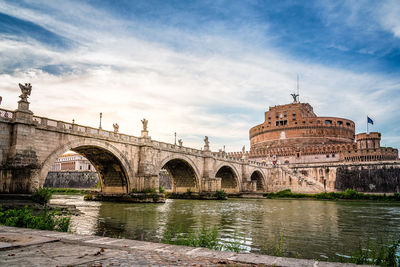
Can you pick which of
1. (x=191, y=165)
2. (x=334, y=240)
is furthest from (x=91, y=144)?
(x=334, y=240)

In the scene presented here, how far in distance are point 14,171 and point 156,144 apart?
699 inches

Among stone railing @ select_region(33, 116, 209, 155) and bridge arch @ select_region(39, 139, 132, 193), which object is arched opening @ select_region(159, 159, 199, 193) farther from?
bridge arch @ select_region(39, 139, 132, 193)

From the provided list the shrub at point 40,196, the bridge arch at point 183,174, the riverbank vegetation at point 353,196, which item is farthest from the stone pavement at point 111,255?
the riverbank vegetation at point 353,196

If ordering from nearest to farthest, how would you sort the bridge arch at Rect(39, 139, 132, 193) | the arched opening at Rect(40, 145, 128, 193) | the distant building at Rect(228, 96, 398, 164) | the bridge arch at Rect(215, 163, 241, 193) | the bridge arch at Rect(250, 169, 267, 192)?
the bridge arch at Rect(39, 139, 132, 193) → the arched opening at Rect(40, 145, 128, 193) → the bridge arch at Rect(215, 163, 241, 193) → the bridge arch at Rect(250, 169, 267, 192) → the distant building at Rect(228, 96, 398, 164)

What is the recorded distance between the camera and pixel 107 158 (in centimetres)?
3316

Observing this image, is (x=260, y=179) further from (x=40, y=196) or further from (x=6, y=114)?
(x=6, y=114)

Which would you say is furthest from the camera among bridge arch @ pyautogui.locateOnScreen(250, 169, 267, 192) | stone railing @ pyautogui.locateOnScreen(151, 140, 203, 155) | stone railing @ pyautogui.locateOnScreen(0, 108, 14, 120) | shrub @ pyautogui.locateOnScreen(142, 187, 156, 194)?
bridge arch @ pyautogui.locateOnScreen(250, 169, 267, 192)

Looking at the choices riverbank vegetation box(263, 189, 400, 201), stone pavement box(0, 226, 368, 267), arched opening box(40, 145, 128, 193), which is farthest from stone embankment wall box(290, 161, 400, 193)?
stone pavement box(0, 226, 368, 267)

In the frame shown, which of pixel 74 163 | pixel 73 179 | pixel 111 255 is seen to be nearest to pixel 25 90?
pixel 111 255

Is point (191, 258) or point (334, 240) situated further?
point (334, 240)

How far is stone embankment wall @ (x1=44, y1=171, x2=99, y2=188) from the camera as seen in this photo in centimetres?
6856

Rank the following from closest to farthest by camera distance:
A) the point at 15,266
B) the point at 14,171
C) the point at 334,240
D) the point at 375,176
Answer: the point at 15,266 → the point at 334,240 → the point at 14,171 → the point at 375,176

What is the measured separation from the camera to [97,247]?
5395 millimetres

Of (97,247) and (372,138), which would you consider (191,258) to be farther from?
(372,138)
